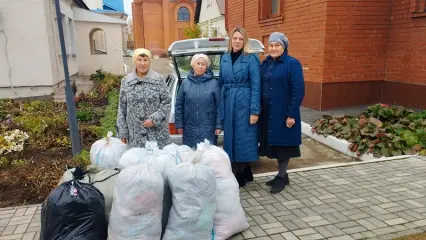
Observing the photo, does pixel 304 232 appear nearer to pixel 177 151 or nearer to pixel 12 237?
pixel 177 151

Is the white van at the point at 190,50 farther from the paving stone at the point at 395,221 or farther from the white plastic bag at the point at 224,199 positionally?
the paving stone at the point at 395,221

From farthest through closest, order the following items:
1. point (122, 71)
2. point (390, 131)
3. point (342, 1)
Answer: point (122, 71)
point (342, 1)
point (390, 131)

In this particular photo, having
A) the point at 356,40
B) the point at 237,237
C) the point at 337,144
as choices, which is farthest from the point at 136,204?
the point at 356,40

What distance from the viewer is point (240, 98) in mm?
3572

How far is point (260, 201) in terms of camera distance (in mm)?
3635

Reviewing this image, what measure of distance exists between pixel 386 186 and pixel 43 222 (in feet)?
11.8

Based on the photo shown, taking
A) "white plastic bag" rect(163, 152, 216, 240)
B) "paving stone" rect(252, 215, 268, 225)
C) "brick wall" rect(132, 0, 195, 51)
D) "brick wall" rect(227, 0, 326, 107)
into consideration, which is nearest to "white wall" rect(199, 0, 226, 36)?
"brick wall" rect(227, 0, 326, 107)

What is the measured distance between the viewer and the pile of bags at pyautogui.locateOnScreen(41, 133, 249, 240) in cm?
254

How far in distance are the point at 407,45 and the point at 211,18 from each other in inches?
697

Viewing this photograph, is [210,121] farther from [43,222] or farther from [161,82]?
[43,222]

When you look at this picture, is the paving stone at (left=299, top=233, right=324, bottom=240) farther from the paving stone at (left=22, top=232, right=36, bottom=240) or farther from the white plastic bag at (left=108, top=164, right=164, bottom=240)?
the paving stone at (left=22, top=232, right=36, bottom=240)

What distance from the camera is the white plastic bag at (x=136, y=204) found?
250 cm

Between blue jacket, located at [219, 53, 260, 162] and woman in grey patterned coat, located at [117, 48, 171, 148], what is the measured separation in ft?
2.12

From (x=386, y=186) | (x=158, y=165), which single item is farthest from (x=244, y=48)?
(x=386, y=186)
